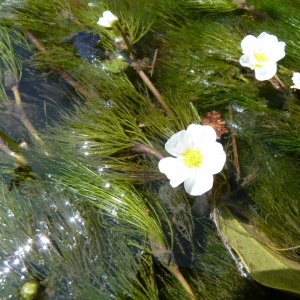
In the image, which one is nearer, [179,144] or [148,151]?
[179,144]

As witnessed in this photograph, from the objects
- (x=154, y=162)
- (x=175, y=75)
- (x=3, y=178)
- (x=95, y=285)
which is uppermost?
(x=175, y=75)

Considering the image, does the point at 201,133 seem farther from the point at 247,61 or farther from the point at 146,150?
the point at 247,61

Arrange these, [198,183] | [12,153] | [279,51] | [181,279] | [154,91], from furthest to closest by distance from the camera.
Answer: [154,91], [279,51], [12,153], [181,279], [198,183]

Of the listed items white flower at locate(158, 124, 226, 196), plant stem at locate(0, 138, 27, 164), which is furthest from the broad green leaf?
plant stem at locate(0, 138, 27, 164)

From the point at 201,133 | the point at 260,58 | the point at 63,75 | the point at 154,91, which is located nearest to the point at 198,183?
the point at 201,133

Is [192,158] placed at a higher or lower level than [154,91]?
higher

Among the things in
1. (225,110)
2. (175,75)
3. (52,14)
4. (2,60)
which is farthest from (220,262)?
(52,14)

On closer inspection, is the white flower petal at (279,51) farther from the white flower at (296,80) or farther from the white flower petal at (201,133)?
the white flower petal at (201,133)

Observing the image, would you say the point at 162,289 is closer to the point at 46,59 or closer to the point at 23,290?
the point at 23,290

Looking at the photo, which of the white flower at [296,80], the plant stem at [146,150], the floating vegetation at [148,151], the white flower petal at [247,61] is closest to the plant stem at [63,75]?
the floating vegetation at [148,151]
